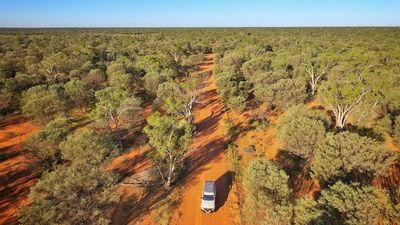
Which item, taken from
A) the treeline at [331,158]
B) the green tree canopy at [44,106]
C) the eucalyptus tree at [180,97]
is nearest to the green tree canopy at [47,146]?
the green tree canopy at [44,106]

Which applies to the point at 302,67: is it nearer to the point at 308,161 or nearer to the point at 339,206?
the point at 308,161

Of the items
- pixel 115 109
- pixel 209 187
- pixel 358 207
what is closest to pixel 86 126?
pixel 115 109

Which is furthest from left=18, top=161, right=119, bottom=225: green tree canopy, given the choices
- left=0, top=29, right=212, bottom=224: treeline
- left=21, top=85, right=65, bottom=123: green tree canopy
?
left=21, top=85, right=65, bottom=123: green tree canopy

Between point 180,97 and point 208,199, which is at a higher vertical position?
point 180,97

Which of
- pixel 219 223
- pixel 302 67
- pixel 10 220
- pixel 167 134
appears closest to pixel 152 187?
pixel 167 134

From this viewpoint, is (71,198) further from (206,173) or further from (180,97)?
(180,97)

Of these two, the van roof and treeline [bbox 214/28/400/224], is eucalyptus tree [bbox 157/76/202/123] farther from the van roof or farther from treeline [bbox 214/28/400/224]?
the van roof

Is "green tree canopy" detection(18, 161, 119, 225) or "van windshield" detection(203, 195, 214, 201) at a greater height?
"green tree canopy" detection(18, 161, 119, 225)

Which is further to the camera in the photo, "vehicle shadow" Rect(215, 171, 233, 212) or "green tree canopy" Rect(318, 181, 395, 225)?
"vehicle shadow" Rect(215, 171, 233, 212)
